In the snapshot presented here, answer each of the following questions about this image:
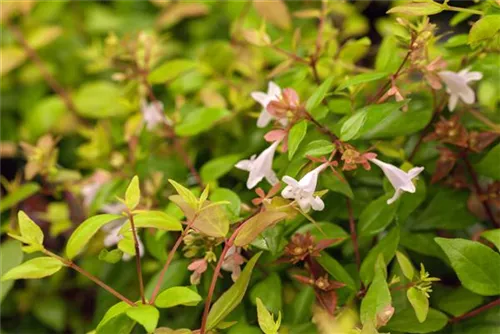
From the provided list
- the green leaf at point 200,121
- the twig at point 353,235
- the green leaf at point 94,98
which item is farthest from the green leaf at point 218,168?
the green leaf at point 94,98

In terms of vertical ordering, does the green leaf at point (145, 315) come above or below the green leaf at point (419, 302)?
above

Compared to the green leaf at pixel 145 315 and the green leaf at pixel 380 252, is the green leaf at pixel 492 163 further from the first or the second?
the green leaf at pixel 145 315

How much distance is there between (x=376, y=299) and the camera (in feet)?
2.37

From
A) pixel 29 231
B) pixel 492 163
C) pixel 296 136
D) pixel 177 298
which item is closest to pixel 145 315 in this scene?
pixel 177 298

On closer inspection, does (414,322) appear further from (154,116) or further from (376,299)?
(154,116)

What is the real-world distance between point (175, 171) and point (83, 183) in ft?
0.64

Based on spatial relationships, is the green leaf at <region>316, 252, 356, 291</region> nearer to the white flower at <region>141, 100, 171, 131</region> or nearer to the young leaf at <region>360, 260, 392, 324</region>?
the young leaf at <region>360, 260, 392, 324</region>

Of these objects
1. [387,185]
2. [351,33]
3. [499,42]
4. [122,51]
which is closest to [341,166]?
[387,185]

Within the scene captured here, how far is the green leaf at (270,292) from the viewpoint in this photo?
0.81 metres

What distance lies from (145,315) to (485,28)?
48 centimetres

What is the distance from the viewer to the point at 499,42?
843 millimetres

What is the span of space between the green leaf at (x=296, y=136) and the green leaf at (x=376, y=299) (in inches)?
6.7

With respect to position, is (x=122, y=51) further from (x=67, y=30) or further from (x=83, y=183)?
(x=67, y=30)

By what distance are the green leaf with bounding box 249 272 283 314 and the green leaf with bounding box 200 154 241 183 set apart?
189mm
